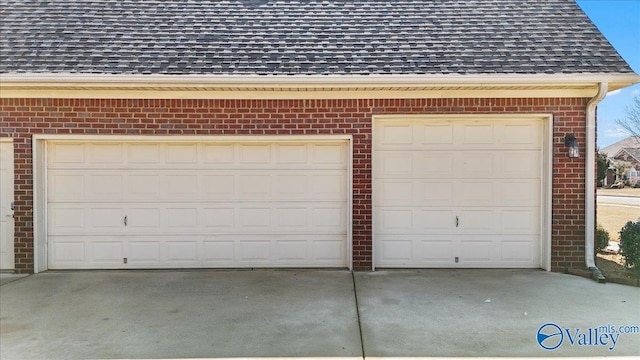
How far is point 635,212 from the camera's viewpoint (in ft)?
35.2

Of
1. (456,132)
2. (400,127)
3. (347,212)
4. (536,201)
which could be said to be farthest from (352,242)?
(536,201)

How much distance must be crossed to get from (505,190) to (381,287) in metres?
2.56

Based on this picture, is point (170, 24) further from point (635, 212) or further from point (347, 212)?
point (635, 212)

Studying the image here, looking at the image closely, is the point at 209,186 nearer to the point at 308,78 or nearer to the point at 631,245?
the point at 308,78

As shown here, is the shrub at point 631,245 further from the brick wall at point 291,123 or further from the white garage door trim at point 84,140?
the white garage door trim at point 84,140

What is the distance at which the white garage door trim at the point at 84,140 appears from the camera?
20.6ft

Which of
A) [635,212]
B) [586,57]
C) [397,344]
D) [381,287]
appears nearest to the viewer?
[397,344]

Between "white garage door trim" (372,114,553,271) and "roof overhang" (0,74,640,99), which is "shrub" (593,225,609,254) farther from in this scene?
"roof overhang" (0,74,640,99)

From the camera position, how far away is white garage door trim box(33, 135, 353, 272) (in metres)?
6.28

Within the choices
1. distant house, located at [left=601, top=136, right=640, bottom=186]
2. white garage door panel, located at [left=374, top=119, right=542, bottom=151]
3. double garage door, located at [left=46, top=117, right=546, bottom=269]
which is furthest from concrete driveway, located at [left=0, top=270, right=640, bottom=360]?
distant house, located at [left=601, top=136, right=640, bottom=186]

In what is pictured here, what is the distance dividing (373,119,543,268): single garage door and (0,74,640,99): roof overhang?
52cm
